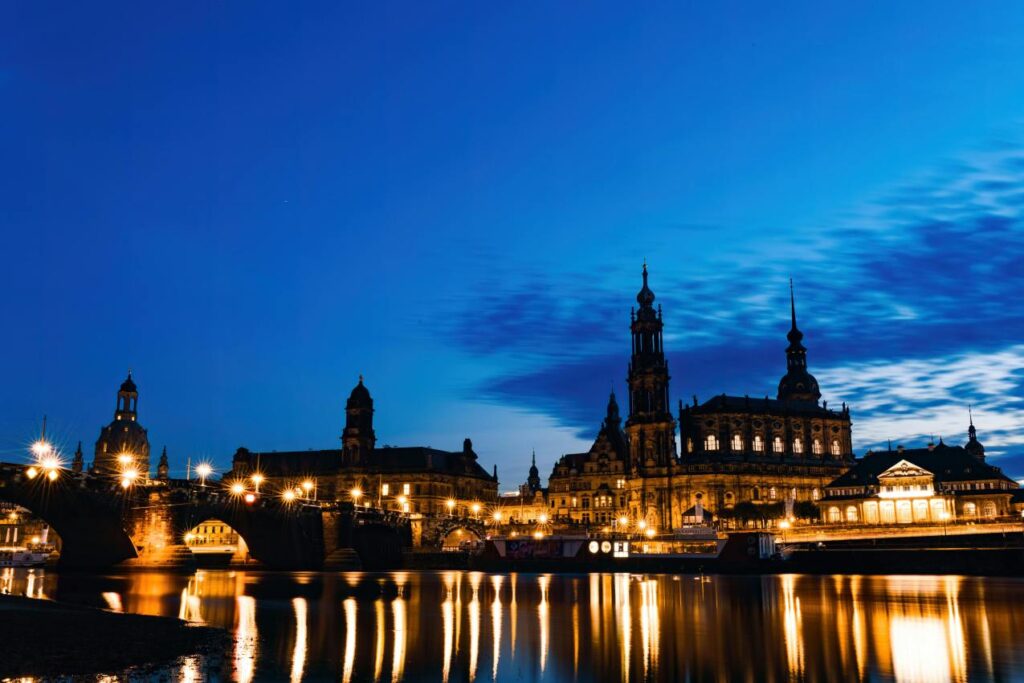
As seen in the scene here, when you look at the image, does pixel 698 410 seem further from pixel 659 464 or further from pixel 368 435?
pixel 368 435

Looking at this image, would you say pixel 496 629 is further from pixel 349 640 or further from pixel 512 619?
pixel 349 640

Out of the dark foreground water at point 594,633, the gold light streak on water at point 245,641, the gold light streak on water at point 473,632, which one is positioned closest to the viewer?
the gold light streak on water at point 245,641

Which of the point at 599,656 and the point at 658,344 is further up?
the point at 658,344

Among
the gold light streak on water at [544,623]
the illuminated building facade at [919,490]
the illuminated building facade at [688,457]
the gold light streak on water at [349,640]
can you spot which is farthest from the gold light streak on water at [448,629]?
the illuminated building facade at [688,457]

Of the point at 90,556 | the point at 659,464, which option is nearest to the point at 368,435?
the point at 659,464

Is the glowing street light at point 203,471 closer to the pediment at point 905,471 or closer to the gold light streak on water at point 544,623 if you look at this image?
the gold light streak on water at point 544,623

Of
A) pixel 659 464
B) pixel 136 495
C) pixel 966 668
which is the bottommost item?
pixel 966 668

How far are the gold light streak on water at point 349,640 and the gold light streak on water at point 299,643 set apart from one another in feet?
4.04

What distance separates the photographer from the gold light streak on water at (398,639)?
27803mm

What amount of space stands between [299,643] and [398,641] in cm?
362

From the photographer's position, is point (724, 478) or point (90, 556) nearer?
point (90, 556)

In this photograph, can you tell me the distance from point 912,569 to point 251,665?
315 ft

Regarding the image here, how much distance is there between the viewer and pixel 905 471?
144 m

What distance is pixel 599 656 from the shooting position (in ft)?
104
